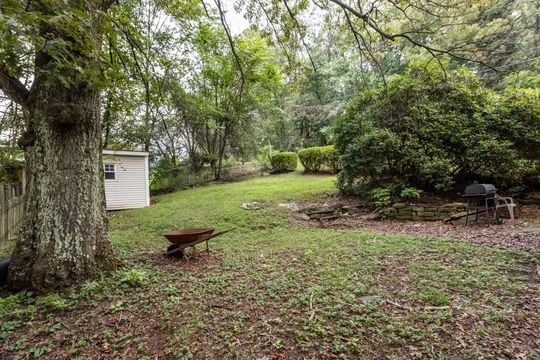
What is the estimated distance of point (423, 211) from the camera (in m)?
6.56

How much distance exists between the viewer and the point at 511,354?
198 cm

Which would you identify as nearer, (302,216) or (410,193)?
(410,193)

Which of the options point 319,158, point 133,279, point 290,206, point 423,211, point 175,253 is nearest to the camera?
point 133,279

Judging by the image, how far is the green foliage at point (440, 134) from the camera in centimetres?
635

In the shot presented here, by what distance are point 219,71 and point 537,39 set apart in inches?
586

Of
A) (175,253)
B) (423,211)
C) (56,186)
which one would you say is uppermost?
(56,186)

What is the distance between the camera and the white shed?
11.1m

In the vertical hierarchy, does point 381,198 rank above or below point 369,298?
above

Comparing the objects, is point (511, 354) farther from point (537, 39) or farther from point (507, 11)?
point (507, 11)

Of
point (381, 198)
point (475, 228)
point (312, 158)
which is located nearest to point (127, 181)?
point (312, 158)

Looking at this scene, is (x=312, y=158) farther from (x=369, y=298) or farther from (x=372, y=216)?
(x=369, y=298)

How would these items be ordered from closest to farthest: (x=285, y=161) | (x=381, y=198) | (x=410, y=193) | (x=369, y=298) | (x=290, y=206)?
1. (x=369, y=298)
2. (x=410, y=193)
3. (x=381, y=198)
4. (x=290, y=206)
5. (x=285, y=161)

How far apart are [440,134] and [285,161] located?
10.0m

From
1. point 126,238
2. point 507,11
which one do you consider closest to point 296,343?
point 126,238
